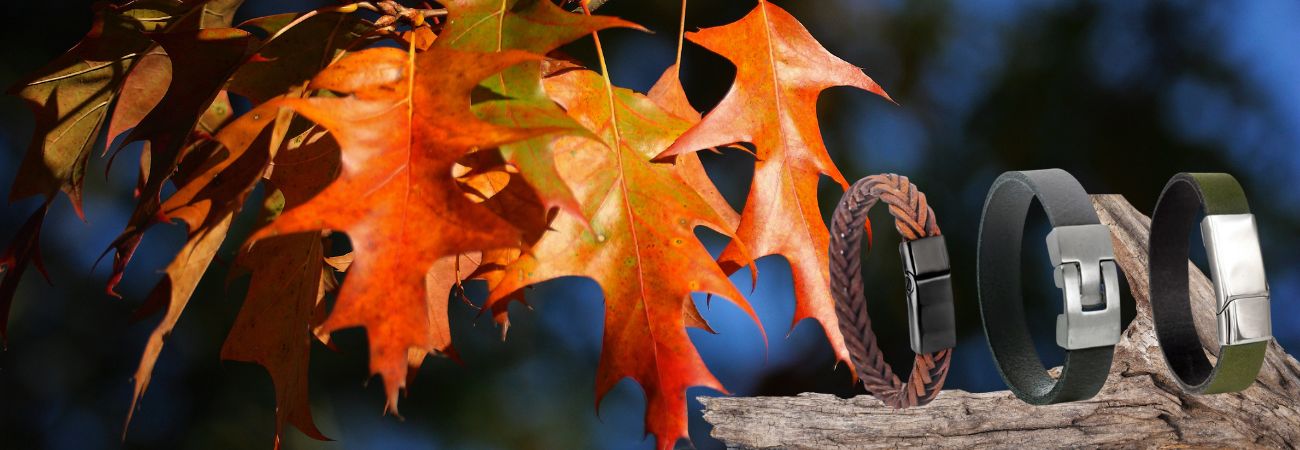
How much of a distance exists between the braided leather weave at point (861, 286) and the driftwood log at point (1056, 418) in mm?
90

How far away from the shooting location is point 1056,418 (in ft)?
2.24

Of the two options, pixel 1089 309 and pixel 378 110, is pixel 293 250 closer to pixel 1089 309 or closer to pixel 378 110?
pixel 378 110

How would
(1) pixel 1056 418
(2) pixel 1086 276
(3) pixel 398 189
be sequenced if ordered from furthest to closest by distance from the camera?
(1) pixel 1056 418, (2) pixel 1086 276, (3) pixel 398 189

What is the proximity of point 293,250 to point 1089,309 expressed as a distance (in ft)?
1.48

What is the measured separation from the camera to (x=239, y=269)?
408 mm

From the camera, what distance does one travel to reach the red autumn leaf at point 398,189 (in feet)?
0.97

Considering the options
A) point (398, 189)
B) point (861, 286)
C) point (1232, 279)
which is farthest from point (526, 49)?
point (1232, 279)

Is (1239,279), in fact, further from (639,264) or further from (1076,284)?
(639,264)

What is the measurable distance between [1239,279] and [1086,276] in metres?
0.11

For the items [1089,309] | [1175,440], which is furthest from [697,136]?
[1175,440]

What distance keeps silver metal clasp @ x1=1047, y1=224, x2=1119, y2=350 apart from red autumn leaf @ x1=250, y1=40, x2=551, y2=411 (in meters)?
0.39

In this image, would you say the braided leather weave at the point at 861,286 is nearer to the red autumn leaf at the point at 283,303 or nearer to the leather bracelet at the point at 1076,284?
the leather bracelet at the point at 1076,284

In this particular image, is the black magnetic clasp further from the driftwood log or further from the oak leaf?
the oak leaf

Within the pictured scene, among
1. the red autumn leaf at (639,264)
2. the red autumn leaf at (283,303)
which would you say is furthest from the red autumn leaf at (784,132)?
the red autumn leaf at (283,303)
